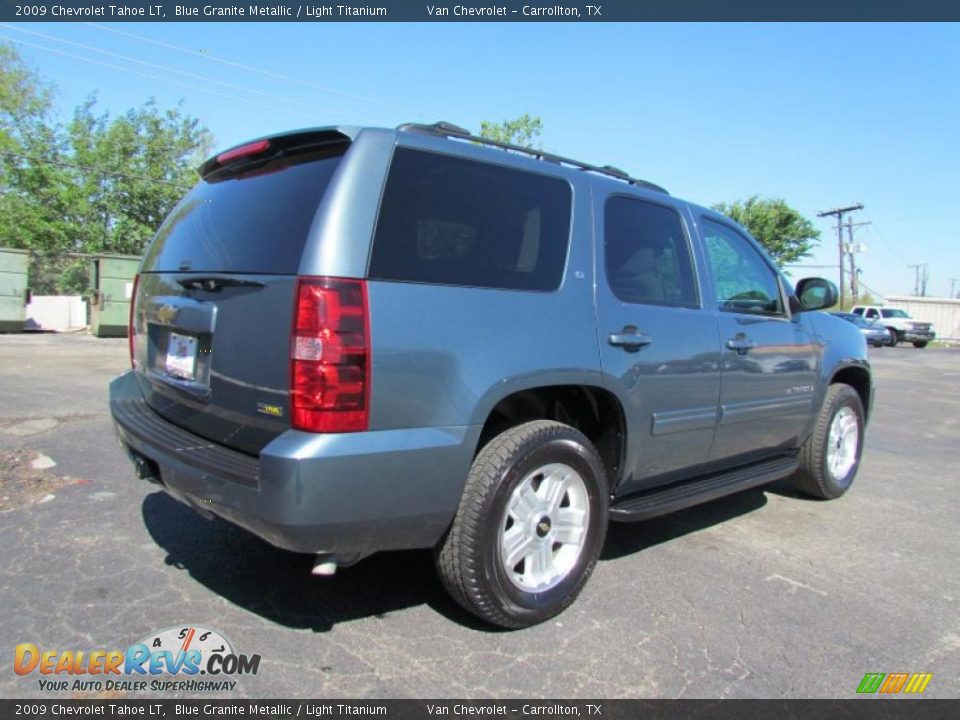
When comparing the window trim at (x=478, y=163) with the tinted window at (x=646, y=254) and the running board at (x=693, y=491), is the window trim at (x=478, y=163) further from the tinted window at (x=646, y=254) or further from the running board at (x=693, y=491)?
the running board at (x=693, y=491)

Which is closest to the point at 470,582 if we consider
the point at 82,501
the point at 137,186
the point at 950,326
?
the point at 82,501

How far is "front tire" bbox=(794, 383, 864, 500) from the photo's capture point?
4.63 m

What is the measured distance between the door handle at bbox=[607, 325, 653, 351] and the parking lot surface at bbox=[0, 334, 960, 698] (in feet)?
3.86

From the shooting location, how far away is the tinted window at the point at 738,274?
3848 millimetres

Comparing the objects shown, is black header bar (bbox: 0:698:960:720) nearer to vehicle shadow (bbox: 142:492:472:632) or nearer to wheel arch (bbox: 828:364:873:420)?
vehicle shadow (bbox: 142:492:472:632)

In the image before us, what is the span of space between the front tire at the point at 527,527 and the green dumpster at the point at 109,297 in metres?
16.3

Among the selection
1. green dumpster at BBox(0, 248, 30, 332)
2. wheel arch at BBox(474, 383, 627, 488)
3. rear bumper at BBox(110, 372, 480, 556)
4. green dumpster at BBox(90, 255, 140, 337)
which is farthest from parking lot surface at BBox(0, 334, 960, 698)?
green dumpster at BBox(0, 248, 30, 332)

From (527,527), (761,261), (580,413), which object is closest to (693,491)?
Result: (580,413)

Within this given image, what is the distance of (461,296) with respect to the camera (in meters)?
2.48

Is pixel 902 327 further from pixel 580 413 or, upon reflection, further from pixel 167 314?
pixel 167 314

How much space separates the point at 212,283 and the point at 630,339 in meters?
1.83

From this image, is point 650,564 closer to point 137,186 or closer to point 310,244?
point 310,244

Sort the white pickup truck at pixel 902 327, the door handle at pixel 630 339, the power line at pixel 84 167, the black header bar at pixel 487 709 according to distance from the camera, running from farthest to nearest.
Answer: the white pickup truck at pixel 902 327
the power line at pixel 84 167
the door handle at pixel 630 339
the black header bar at pixel 487 709

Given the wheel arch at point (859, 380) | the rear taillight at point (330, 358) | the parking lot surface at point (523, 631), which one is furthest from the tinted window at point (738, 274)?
the rear taillight at point (330, 358)
